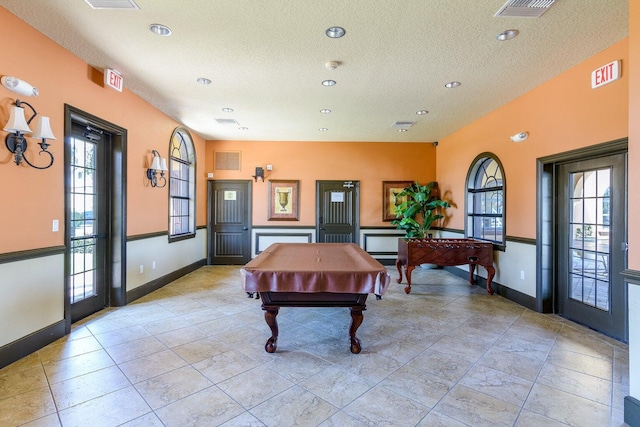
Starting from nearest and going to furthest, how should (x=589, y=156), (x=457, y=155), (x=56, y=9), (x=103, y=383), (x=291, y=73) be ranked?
(x=103, y=383)
(x=56, y=9)
(x=589, y=156)
(x=291, y=73)
(x=457, y=155)

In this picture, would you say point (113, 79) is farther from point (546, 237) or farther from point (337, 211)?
point (546, 237)

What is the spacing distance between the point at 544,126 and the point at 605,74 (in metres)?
0.87

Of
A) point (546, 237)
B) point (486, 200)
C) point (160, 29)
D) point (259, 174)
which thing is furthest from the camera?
point (259, 174)

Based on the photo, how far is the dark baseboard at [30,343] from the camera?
2462 mm

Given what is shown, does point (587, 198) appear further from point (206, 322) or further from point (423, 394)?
point (206, 322)

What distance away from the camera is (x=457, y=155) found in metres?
6.07

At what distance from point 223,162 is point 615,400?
696 centimetres

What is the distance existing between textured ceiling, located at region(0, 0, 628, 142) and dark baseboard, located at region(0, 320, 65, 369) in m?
2.81

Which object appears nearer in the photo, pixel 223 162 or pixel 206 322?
pixel 206 322

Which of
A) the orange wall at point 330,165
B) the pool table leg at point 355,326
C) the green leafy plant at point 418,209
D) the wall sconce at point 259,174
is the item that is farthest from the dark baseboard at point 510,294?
the wall sconce at point 259,174

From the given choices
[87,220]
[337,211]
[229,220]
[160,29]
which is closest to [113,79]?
[160,29]

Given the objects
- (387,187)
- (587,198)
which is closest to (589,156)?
(587,198)

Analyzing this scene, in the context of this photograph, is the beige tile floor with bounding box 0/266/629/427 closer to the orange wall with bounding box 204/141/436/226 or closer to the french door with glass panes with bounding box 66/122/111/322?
the french door with glass panes with bounding box 66/122/111/322

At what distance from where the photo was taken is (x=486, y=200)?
5.30m
